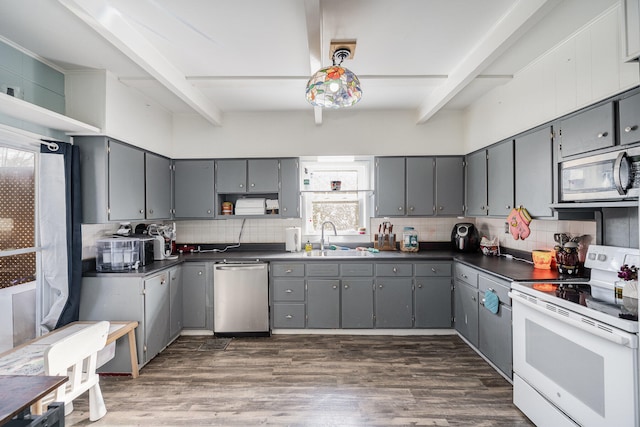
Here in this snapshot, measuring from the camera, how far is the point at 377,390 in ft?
7.64

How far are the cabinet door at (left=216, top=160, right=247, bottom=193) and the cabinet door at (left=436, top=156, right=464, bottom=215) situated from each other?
7.69 feet

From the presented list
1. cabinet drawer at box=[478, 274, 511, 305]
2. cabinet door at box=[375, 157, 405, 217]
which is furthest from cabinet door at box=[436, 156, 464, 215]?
cabinet drawer at box=[478, 274, 511, 305]

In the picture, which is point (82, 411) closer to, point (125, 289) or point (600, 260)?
point (125, 289)

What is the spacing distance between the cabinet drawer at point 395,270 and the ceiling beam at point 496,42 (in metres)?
1.71

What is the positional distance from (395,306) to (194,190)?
2719 mm

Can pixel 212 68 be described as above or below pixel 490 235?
above

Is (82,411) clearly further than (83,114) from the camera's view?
No

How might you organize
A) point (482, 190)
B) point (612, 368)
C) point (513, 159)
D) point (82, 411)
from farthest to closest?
point (482, 190) < point (513, 159) < point (82, 411) < point (612, 368)

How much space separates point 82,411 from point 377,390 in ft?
7.00

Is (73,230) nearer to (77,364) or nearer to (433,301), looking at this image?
(77,364)

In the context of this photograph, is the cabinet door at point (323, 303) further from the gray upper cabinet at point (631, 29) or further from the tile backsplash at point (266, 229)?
the gray upper cabinet at point (631, 29)

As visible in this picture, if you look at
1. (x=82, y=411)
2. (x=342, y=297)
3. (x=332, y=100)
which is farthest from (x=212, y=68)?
(x=82, y=411)

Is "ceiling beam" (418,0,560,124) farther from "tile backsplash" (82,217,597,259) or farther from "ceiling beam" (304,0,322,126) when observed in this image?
"tile backsplash" (82,217,597,259)

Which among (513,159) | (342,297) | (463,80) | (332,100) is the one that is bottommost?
(342,297)
